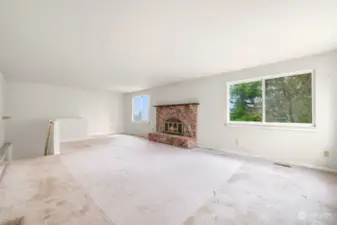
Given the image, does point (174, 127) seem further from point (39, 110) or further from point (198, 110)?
point (39, 110)

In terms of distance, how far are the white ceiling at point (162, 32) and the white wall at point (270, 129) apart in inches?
15.3

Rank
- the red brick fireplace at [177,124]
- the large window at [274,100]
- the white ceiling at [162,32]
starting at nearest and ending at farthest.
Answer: the white ceiling at [162,32] < the large window at [274,100] < the red brick fireplace at [177,124]

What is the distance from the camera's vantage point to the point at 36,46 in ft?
9.28

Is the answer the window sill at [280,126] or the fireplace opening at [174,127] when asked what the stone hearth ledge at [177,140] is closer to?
the fireplace opening at [174,127]

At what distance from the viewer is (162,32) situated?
7.82 feet

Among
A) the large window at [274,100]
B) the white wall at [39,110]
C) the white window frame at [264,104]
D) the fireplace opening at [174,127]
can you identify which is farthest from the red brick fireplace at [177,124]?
the white wall at [39,110]

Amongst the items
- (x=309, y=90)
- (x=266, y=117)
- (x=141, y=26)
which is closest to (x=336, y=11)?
(x=309, y=90)

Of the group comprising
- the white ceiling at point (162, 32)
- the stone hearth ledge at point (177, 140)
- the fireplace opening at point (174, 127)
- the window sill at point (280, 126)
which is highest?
the white ceiling at point (162, 32)

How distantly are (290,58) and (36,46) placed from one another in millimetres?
4749

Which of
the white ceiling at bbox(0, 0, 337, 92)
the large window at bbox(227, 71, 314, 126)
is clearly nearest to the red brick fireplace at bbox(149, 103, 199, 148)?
the large window at bbox(227, 71, 314, 126)

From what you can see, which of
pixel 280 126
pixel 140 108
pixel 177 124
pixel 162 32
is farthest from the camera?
pixel 140 108

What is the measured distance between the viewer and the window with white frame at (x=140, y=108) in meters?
7.74

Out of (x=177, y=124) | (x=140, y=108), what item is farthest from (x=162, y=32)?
(x=140, y=108)

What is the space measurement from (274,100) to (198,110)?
2.07 meters
